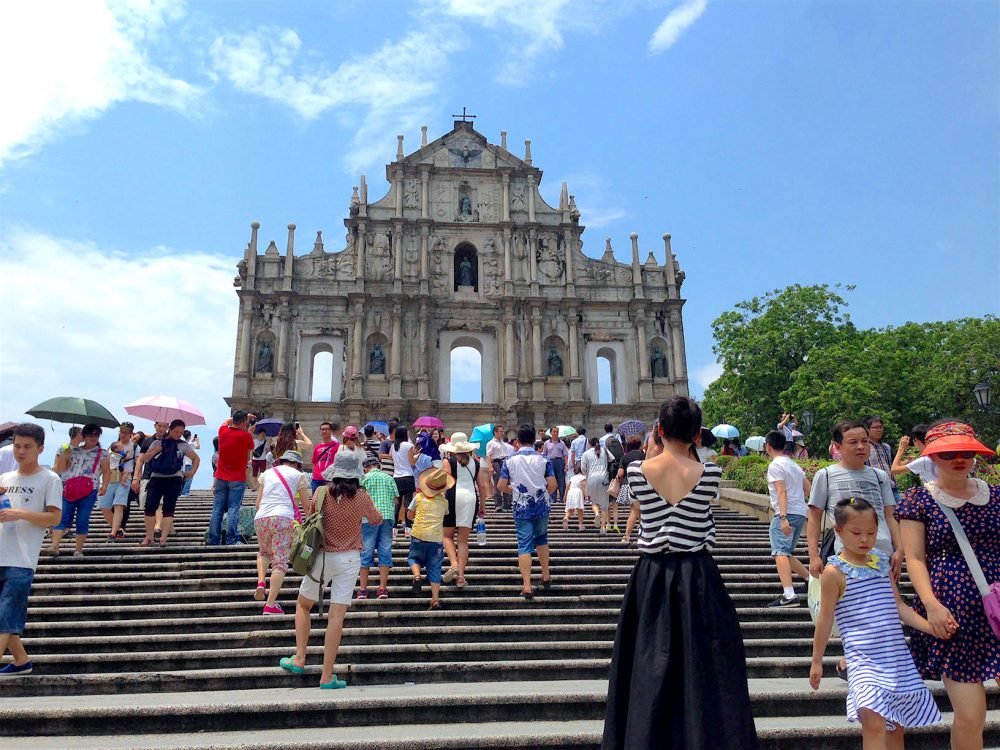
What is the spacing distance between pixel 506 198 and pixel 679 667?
29632mm

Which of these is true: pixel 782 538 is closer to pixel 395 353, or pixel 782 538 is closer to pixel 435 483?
pixel 435 483

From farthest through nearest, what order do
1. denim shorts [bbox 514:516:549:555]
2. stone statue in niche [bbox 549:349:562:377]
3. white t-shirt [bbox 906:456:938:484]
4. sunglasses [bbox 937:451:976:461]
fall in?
stone statue in niche [bbox 549:349:562:377] → denim shorts [bbox 514:516:549:555] → white t-shirt [bbox 906:456:938:484] → sunglasses [bbox 937:451:976:461]

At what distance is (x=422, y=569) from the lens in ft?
26.6

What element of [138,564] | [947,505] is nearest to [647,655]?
[947,505]

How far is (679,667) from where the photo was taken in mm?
2928

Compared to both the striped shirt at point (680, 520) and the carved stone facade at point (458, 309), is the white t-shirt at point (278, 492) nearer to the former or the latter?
the striped shirt at point (680, 520)

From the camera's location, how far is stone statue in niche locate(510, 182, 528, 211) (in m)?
31.5

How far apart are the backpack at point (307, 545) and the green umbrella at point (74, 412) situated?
19.8ft

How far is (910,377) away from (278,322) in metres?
25.4

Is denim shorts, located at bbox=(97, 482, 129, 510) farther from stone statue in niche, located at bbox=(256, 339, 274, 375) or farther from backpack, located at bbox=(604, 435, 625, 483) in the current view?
stone statue in niche, located at bbox=(256, 339, 274, 375)

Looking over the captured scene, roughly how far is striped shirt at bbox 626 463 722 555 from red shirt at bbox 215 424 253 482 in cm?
738

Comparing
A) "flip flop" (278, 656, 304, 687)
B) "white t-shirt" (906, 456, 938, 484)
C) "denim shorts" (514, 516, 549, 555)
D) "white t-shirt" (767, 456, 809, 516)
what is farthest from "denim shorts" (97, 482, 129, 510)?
"white t-shirt" (906, 456, 938, 484)

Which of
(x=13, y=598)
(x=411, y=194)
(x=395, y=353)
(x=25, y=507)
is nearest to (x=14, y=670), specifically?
(x=13, y=598)

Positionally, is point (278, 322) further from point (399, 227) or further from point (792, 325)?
point (792, 325)
